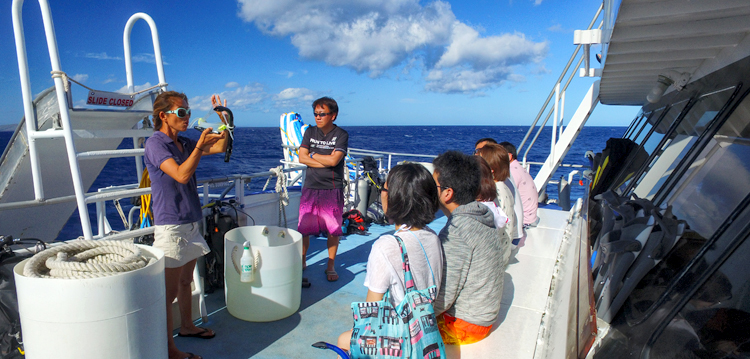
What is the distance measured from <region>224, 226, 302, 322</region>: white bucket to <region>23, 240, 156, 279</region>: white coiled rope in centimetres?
89

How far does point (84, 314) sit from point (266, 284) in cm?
129

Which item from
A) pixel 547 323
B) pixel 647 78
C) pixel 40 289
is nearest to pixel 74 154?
pixel 40 289

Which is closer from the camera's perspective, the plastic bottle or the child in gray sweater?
the child in gray sweater

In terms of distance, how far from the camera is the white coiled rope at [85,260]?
1.58m

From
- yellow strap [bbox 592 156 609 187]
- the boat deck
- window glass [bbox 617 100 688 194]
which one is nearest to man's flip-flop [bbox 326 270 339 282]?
the boat deck

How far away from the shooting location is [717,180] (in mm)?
2219

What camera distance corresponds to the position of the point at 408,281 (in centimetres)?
174

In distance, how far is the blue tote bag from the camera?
164 centimetres

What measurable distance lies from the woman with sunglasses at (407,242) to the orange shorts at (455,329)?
32cm

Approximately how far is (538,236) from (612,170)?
1.29 metres

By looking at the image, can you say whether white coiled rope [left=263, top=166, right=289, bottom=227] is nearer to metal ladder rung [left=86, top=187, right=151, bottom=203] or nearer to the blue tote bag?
metal ladder rung [left=86, top=187, right=151, bottom=203]

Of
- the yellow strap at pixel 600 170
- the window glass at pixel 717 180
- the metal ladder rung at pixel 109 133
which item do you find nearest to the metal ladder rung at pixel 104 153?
the metal ladder rung at pixel 109 133

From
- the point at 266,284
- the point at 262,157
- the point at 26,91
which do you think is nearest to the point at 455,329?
the point at 266,284

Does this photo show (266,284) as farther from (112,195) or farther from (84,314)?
(84,314)
